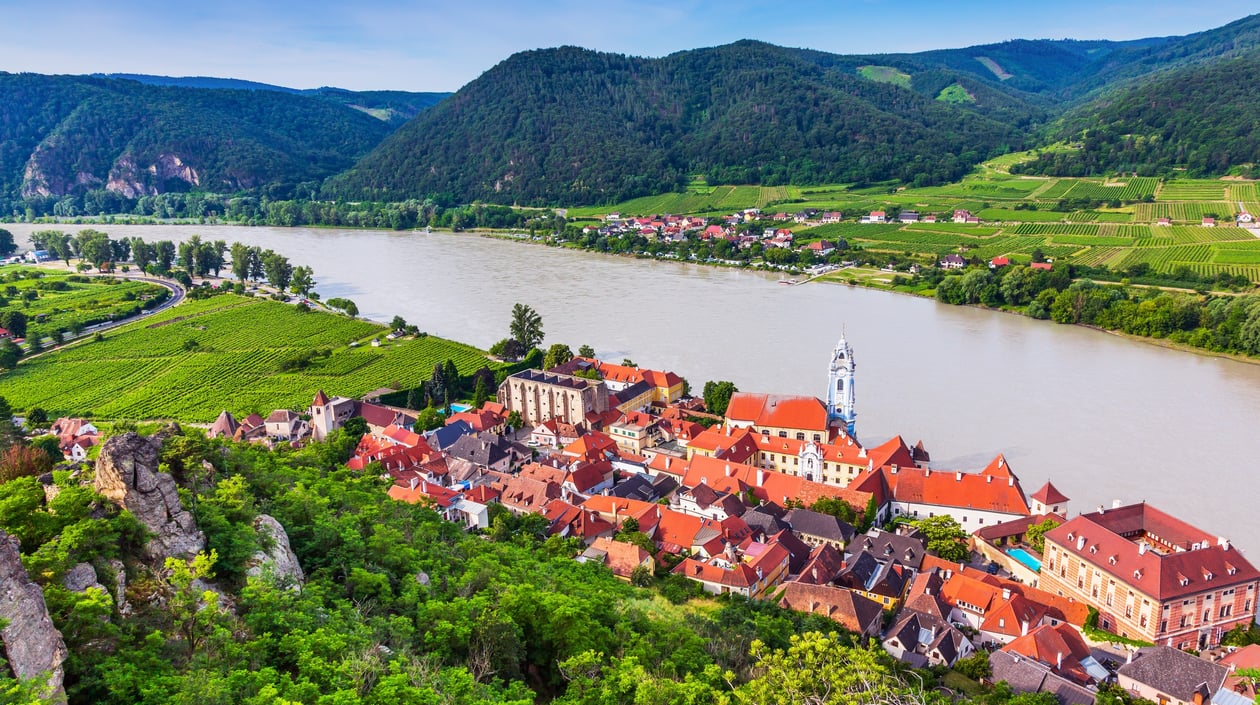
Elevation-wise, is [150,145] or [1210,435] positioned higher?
[150,145]

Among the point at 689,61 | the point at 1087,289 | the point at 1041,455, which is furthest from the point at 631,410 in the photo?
the point at 689,61

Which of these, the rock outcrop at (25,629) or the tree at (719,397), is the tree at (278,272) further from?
the rock outcrop at (25,629)

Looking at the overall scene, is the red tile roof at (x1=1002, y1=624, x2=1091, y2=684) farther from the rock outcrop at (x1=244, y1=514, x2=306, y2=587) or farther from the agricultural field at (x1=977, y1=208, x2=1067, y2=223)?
the agricultural field at (x1=977, y1=208, x2=1067, y2=223)

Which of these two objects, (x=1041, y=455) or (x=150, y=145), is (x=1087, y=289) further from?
(x=150, y=145)

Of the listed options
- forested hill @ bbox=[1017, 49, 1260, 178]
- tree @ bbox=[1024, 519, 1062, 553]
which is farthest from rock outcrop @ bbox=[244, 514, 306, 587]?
forested hill @ bbox=[1017, 49, 1260, 178]

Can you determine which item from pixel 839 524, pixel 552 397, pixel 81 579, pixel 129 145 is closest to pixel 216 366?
pixel 552 397

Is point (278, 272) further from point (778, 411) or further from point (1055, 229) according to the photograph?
point (1055, 229)
